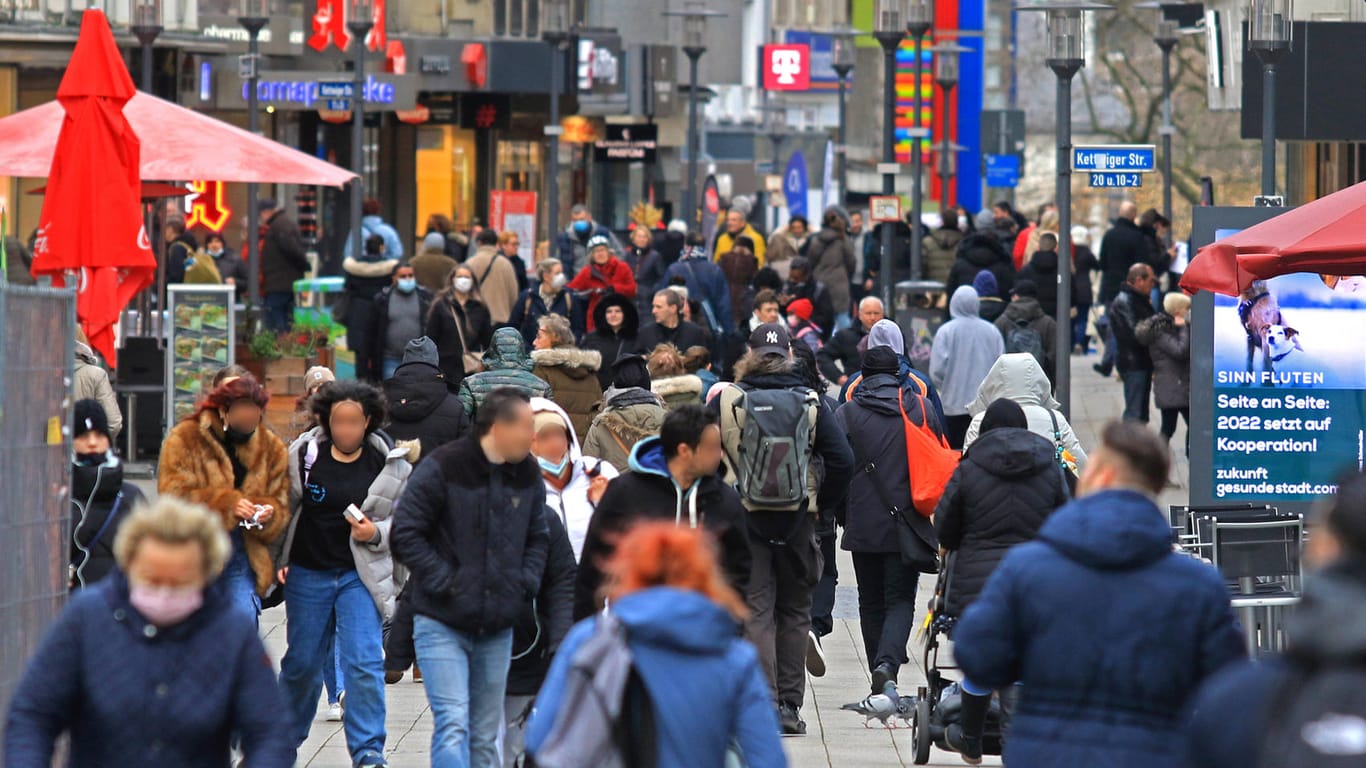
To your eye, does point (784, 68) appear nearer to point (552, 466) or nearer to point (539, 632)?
point (552, 466)

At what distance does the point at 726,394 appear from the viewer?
980 centimetres

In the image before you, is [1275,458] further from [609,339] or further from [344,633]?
[344,633]

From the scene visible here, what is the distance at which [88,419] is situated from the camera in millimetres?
8508

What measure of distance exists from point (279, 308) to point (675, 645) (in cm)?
2283

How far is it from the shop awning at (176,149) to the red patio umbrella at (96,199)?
87.0 inches

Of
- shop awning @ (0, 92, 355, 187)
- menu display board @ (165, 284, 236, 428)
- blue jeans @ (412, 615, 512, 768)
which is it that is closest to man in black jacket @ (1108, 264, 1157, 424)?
shop awning @ (0, 92, 355, 187)

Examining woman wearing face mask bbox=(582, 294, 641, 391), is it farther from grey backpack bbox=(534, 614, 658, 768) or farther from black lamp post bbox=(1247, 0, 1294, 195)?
grey backpack bbox=(534, 614, 658, 768)

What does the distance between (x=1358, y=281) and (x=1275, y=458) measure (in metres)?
1.14

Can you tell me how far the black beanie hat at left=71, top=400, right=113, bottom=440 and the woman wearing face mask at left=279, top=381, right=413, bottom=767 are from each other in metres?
0.84

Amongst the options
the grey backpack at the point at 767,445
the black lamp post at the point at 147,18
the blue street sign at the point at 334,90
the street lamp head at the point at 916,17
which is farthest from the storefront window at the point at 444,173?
the grey backpack at the point at 767,445

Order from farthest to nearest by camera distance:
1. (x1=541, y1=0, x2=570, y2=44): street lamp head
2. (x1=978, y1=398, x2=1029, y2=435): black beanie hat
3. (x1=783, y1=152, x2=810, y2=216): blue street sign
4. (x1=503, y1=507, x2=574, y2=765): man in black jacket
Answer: (x1=783, y1=152, x2=810, y2=216): blue street sign
(x1=541, y1=0, x2=570, y2=44): street lamp head
(x1=978, y1=398, x2=1029, y2=435): black beanie hat
(x1=503, y1=507, x2=574, y2=765): man in black jacket

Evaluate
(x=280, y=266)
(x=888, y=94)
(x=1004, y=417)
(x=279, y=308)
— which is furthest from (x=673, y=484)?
(x=888, y=94)

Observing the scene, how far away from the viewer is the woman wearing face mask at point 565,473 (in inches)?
352

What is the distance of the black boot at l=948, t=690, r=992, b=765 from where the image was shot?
8891 mm
